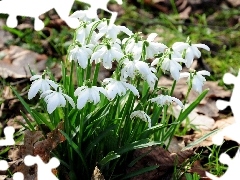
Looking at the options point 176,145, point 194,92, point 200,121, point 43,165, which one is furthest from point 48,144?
point 194,92

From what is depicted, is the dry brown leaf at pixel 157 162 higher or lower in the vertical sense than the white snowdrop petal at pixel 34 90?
lower

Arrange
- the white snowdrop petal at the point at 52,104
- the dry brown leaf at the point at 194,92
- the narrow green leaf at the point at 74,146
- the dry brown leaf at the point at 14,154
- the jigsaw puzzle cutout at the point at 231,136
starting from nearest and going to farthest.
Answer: the white snowdrop petal at the point at 52,104, the narrow green leaf at the point at 74,146, the jigsaw puzzle cutout at the point at 231,136, the dry brown leaf at the point at 14,154, the dry brown leaf at the point at 194,92

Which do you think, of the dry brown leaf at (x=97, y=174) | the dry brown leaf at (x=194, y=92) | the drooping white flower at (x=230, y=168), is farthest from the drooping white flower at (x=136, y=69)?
the dry brown leaf at (x=194, y=92)

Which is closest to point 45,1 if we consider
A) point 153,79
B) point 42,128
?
point 42,128

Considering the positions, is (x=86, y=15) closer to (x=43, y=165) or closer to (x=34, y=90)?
(x=34, y=90)

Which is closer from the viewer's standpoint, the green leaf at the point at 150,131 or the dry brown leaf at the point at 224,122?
the green leaf at the point at 150,131

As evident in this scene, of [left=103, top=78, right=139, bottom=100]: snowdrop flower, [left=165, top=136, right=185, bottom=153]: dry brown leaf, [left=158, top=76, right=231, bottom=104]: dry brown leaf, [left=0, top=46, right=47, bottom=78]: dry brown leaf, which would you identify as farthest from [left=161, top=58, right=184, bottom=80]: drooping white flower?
[left=0, top=46, right=47, bottom=78]: dry brown leaf

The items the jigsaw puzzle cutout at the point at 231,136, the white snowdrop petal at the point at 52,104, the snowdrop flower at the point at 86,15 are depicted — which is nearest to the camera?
the white snowdrop petal at the point at 52,104

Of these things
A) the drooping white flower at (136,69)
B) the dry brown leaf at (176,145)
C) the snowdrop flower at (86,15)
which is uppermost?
the snowdrop flower at (86,15)

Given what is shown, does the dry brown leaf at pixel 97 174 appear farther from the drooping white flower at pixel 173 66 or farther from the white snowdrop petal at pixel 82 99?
the drooping white flower at pixel 173 66
